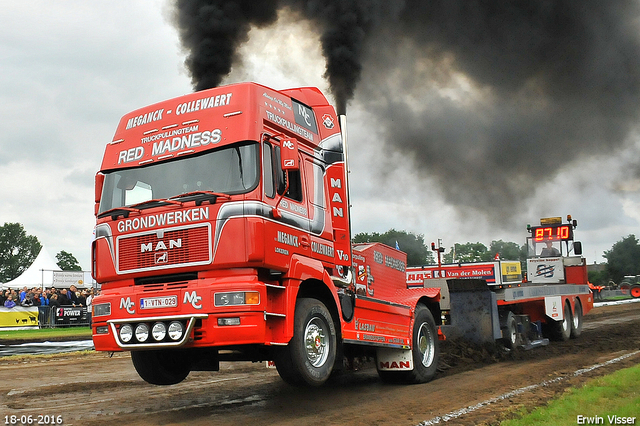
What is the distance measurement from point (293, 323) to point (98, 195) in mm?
2869

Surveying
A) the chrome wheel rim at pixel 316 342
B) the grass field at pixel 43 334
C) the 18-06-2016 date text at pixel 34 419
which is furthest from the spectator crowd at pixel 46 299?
the chrome wheel rim at pixel 316 342

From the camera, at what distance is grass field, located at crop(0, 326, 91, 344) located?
19919 mm

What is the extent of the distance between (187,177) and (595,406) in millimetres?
5034

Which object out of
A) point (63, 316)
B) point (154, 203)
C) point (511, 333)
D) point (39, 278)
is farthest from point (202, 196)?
point (39, 278)

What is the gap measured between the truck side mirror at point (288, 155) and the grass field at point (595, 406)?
331cm

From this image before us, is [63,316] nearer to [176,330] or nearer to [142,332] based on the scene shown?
[142,332]

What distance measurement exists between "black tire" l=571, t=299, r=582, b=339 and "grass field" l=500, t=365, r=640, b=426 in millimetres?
8702

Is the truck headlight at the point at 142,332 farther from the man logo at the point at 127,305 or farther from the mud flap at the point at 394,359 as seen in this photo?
the mud flap at the point at 394,359

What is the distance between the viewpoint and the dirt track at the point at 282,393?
6.96 meters

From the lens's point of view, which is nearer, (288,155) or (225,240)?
(225,240)

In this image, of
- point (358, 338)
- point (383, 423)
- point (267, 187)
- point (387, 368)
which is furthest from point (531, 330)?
point (267, 187)

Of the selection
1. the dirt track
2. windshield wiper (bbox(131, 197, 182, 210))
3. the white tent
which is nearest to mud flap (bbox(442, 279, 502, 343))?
the dirt track

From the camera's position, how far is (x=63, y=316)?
24.3 metres

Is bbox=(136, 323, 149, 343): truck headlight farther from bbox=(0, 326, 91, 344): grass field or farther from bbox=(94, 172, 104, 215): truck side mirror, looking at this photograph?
bbox=(0, 326, 91, 344): grass field
